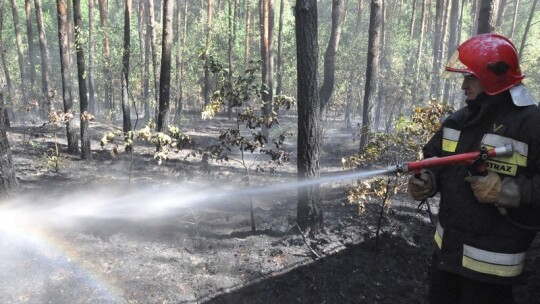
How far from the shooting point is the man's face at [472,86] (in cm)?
232

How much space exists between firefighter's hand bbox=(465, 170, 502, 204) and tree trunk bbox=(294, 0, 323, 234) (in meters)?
3.54

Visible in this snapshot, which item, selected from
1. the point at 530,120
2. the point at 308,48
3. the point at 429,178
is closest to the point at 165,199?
the point at 308,48

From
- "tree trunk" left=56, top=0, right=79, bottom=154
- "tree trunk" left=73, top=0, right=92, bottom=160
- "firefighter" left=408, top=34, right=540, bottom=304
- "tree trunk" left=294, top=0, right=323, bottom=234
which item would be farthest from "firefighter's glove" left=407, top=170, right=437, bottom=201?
"tree trunk" left=56, top=0, right=79, bottom=154

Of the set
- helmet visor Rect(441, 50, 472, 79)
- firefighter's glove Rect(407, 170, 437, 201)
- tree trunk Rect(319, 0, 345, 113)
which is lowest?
firefighter's glove Rect(407, 170, 437, 201)

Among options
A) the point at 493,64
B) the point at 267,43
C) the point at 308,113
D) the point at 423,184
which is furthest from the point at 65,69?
the point at 493,64

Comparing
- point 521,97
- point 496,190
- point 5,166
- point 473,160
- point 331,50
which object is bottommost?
point 5,166

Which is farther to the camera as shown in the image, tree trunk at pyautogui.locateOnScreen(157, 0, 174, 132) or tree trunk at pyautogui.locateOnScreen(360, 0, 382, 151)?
tree trunk at pyautogui.locateOnScreen(157, 0, 174, 132)

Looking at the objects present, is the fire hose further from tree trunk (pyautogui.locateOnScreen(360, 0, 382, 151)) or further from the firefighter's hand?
tree trunk (pyautogui.locateOnScreen(360, 0, 382, 151))

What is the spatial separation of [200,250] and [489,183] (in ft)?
14.5

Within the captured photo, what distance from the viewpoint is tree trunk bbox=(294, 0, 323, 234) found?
5305mm

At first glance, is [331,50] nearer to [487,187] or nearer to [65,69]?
[65,69]

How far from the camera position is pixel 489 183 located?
6.84 ft

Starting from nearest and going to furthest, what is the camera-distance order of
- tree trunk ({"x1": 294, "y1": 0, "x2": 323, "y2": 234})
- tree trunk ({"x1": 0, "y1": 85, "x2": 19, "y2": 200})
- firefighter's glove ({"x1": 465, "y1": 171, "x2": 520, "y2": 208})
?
firefighter's glove ({"x1": 465, "y1": 171, "x2": 520, "y2": 208}) → tree trunk ({"x1": 294, "y1": 0, "x2": 323, "y2": 234}) → tree trunk ({"x1": 0, "y1": 85, "x2": 19, "y2": 200})

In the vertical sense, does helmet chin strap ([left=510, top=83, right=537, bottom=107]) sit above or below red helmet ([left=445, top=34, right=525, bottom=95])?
below
